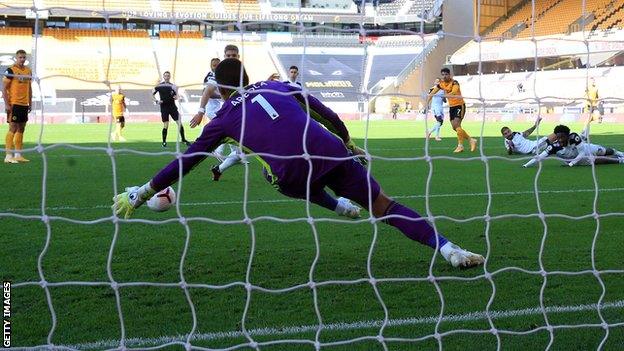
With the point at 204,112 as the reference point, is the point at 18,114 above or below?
above

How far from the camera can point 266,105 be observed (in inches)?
167

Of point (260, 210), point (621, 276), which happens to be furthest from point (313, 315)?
point (260, 210)

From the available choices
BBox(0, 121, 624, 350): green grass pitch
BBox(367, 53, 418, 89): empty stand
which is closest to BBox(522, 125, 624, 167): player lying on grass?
BBox(0, 121, 624, 350): green grass pitch

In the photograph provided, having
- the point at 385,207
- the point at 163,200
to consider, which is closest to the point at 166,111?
the point at 163,200

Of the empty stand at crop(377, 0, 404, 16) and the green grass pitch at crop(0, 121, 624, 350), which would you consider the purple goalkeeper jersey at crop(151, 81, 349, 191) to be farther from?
the empty stand at crop(377, 0, 404, 16)

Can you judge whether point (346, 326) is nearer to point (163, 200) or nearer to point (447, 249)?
point (447, 249)

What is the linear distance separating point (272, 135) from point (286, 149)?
0.35 feet

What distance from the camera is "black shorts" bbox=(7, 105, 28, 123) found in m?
11.8

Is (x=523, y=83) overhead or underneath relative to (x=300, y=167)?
overhead

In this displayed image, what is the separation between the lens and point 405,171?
11.0m

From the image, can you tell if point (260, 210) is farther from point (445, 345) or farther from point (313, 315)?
point (445, 345)

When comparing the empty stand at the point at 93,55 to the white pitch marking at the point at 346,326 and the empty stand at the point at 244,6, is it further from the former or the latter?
the white pitch marking at the point at 346,326

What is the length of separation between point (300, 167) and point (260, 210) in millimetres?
3189

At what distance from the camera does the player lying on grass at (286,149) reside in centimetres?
418
